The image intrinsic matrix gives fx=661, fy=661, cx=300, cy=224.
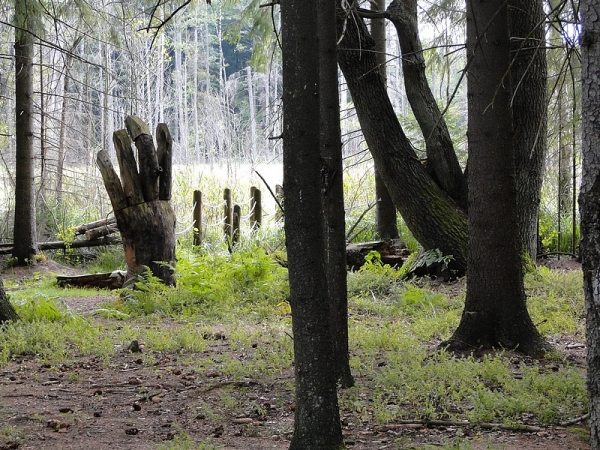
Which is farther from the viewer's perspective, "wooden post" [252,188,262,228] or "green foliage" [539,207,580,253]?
"wooden post" [252,188,262,228]

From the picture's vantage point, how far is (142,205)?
8.89m

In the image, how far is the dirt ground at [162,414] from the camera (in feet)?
11.9

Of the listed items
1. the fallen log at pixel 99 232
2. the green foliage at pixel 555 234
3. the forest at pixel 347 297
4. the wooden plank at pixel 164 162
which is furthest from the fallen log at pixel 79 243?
the green foliage at pixel 555 234

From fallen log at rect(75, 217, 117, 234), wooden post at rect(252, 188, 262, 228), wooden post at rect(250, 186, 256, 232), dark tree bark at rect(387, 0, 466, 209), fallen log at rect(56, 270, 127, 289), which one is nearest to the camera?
dark tree bark at rect(387, 0, 466, 209)

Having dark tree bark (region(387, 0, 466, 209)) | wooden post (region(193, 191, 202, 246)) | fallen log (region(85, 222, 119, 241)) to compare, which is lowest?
fallen log (region(85, 222, 119, 241))

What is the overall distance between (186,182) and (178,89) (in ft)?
76.9

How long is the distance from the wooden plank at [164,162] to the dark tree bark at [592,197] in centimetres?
723

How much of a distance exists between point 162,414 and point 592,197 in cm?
299

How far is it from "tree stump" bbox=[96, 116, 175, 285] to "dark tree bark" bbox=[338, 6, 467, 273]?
2.92 m

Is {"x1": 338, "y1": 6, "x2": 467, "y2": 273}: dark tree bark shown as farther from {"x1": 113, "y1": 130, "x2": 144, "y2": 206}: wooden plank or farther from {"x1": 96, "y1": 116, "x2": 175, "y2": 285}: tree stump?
{"x1": 113, "y1": 130, "x2": 144, "y2": 206}: wooden plank

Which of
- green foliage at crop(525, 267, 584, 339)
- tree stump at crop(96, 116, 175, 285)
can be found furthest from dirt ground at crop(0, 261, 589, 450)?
tree stump at crop(96, 116, 175, 285)

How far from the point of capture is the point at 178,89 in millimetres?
39156

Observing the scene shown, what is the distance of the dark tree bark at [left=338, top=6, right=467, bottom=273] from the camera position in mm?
8844

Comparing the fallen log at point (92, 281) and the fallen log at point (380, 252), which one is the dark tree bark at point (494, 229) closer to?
the fallen log at point (380, 252)
